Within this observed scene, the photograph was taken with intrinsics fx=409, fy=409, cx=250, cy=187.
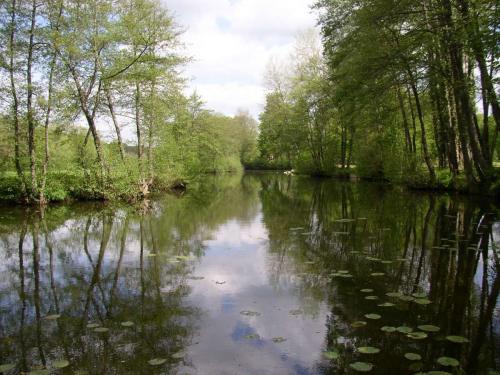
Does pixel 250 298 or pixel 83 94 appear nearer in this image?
pixel 250 298

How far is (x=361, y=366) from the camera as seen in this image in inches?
155

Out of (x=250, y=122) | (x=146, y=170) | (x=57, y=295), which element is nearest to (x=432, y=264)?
(x=57, y=295)

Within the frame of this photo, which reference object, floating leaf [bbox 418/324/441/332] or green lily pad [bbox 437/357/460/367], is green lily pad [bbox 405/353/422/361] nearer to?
green lily pad [bbox 437/357/460/367]

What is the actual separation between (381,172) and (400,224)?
25.6 metres

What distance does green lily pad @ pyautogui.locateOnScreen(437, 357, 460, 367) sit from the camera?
387 cm

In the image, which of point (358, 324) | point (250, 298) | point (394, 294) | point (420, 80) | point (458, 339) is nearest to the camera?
point (458, 339)

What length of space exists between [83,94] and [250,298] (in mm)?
16993

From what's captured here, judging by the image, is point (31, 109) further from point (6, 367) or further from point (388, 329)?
point (388, 329)

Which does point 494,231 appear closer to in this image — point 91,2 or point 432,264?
point 432,264

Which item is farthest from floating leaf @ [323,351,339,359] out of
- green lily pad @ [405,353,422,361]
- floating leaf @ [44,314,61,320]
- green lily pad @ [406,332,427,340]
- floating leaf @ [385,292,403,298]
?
floating leaf @ [44,314,61,320]

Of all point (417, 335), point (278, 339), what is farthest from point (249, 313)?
point (417, 335)

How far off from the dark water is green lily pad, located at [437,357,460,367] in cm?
8

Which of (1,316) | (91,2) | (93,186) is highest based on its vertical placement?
(91,2)

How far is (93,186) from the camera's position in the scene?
20922 mm
